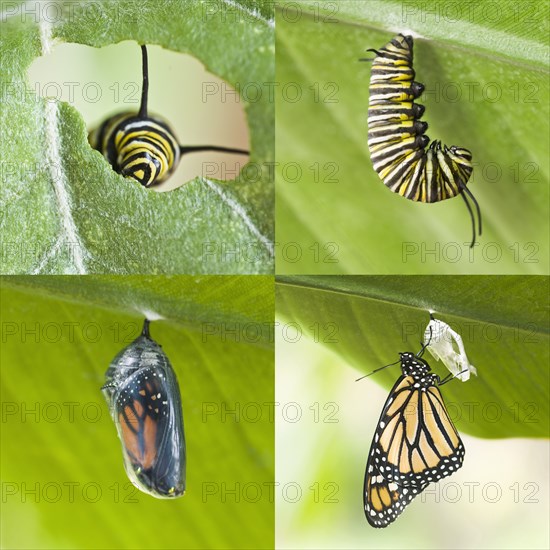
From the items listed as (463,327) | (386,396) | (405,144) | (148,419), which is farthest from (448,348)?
(148,419)

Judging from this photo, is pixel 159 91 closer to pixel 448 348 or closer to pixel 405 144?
pixel 405 144

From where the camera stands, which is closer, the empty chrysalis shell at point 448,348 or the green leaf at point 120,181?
the green leaf at point 120,181

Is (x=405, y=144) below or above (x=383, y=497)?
above

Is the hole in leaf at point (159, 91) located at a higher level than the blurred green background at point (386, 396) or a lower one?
higher

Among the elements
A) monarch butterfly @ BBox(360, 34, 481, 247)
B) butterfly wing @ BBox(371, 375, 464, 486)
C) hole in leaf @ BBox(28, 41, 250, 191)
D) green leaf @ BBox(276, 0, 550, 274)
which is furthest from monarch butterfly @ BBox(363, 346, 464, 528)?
hole in leaf @ BBox(28, 41, 250, 191)

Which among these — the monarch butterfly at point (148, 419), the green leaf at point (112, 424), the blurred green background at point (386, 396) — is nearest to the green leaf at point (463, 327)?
the blurred green background at point (386, 396)

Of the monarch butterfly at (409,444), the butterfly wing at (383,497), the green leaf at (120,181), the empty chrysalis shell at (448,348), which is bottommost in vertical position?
the butterfly wing at (383,497)

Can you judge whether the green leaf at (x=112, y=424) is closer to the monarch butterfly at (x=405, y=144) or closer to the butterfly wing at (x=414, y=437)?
the butterfly wing at (x=414, y=437)
